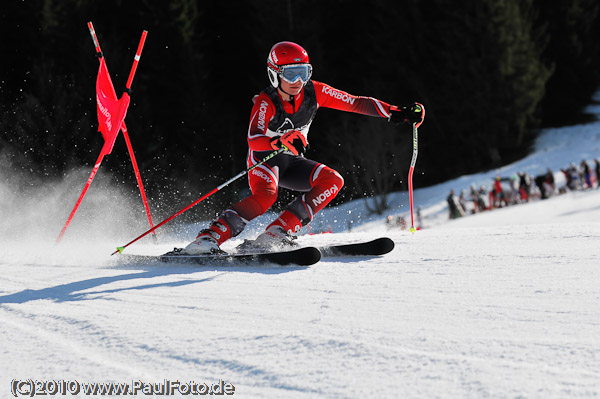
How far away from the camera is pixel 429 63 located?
26.2 m

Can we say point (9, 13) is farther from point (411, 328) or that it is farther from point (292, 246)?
point (411, 328)

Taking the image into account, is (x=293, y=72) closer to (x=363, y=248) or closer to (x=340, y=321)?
(x=363, y=248)

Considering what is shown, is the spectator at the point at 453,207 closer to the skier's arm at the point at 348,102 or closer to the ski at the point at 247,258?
the skier's arm at the point at 348,102

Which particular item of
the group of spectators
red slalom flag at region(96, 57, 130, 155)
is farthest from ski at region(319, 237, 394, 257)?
the group of spectators

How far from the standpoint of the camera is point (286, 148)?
4203 millimetres

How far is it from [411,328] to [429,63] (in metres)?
25.3

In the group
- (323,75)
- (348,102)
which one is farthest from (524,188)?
(348,102)

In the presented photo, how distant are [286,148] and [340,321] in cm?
200

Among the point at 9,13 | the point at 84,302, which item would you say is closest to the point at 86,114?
the point at 9,13

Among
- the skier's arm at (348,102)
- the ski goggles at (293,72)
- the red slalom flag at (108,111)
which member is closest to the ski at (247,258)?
the ski goggles at (293,72)

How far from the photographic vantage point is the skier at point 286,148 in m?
4.27

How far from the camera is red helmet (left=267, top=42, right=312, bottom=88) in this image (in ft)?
14.5

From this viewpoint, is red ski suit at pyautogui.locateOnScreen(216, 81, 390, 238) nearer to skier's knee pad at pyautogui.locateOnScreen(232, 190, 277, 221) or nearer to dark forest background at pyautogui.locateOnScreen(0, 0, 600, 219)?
skier's knee pad at pyautogui.locateOnScreen(232, 190, 277, 221)

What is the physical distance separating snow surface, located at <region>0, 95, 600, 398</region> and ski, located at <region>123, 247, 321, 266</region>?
0.27 feet
